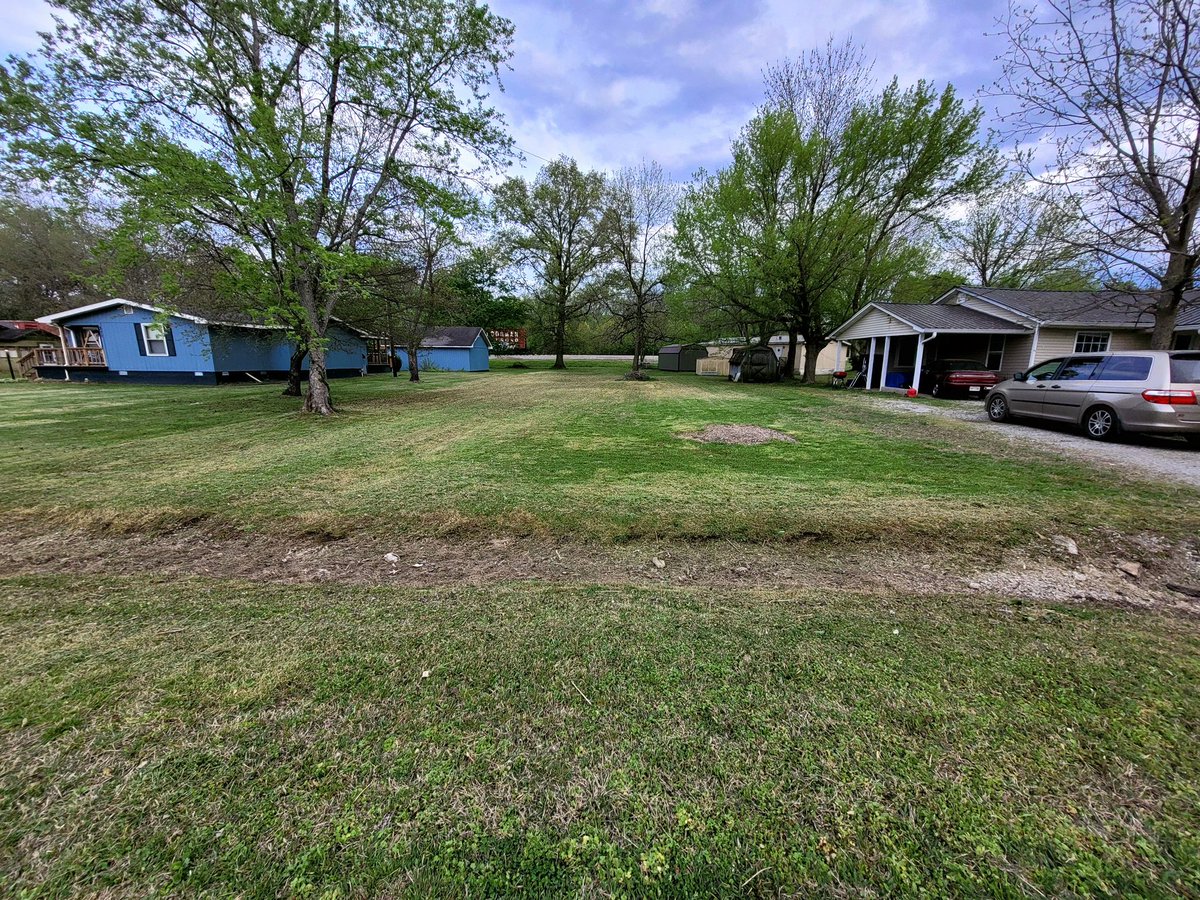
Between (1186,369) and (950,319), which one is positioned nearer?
(1186,369)

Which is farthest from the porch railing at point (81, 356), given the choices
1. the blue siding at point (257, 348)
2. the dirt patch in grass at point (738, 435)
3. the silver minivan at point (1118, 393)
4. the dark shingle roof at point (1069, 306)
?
the dark shingle roof at point (1069, 306)

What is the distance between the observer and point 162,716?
2006 millimetres

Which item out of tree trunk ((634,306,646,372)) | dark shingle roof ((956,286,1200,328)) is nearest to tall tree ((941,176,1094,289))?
dark shingle roof ((956,286,1200,328))

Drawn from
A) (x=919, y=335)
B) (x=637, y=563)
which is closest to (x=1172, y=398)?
(x=637, y=563)

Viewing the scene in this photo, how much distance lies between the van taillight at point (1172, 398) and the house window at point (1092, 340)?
12.5 meters

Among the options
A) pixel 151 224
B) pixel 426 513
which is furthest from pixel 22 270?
pixel 426 513

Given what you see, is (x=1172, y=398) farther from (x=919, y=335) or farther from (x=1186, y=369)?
(x=919, y=335)

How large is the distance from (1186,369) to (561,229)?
111 ft

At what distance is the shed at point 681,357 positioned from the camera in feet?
131

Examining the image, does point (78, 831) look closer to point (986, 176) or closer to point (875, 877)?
point (875, 877)

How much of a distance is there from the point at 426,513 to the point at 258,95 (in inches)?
405

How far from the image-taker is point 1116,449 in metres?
7.35

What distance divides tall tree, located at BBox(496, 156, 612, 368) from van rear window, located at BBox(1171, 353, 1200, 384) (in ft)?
88.3

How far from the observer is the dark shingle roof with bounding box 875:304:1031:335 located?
54.6 feet
